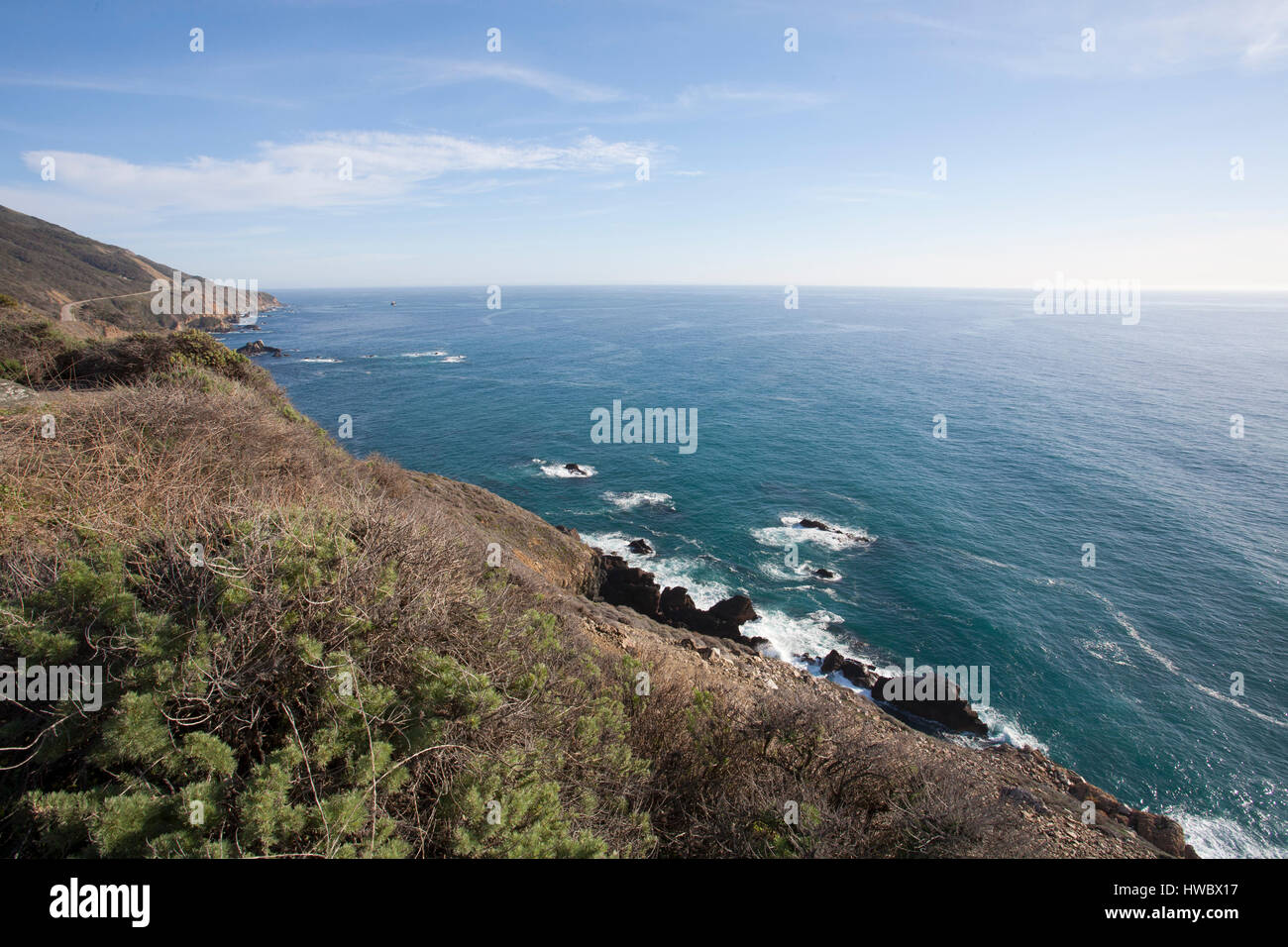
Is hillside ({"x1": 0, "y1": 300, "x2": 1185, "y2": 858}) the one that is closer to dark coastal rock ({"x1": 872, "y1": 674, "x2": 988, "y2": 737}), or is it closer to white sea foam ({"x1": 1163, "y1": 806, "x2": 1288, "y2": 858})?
dark coastal rock ({"x1": 872, "y1": 674, "x2": 988, "y2": 737})

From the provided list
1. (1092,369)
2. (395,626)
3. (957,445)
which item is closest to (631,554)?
(395,626)

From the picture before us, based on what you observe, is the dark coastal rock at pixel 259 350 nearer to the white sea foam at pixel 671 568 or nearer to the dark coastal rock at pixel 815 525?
the white sea foam at pixel 671 568

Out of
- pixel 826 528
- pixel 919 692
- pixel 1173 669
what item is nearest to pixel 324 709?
pixel 919 692

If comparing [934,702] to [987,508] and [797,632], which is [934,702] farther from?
[987,508]

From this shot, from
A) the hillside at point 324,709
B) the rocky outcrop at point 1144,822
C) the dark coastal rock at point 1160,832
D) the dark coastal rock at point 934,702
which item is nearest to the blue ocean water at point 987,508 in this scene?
the dark coastal rock at point 934,702

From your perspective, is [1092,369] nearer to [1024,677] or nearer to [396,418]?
[1024,677]
